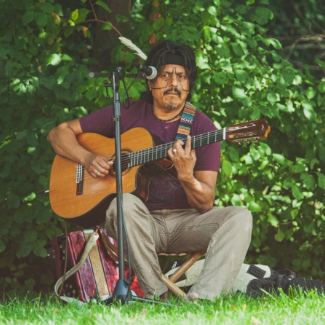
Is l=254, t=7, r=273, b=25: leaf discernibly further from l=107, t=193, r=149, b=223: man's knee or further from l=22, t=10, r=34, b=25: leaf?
l=107, t=193, r=149, b=223: man's knee

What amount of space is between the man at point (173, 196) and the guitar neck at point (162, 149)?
66 millimetres

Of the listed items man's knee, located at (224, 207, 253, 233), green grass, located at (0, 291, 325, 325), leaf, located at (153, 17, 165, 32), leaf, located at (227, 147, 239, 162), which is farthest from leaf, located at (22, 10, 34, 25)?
green grass, located at (0, 291, 325, 325)

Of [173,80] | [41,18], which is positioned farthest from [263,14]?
[41,18]

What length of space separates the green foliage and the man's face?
608mm

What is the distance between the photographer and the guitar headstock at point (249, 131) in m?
3.79

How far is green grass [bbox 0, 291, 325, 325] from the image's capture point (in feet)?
10.3

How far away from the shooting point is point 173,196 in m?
4.31

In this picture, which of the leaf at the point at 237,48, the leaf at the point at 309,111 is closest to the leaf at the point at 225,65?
A: the leaf at the point at 237,48

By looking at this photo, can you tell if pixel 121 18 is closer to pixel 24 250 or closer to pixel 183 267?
pixel 24 250

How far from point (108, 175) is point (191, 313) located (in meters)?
1.20

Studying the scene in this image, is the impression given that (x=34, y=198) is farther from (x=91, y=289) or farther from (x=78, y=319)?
(x=78, y=319)

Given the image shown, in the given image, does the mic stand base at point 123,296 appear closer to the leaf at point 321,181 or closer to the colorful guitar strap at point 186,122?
the colorful guitar strap at point 186,122

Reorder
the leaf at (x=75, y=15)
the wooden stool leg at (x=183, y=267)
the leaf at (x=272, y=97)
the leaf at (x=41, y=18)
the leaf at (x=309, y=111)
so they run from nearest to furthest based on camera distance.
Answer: the wooden stool leg at (x=183, y=267) → the leaf at (x=41, y=18) → the leaf at (x=272, y=97) → the leaf at (x=309, y=111) → the leaf at (x=75, y=15)

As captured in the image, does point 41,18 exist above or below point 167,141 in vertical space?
above
